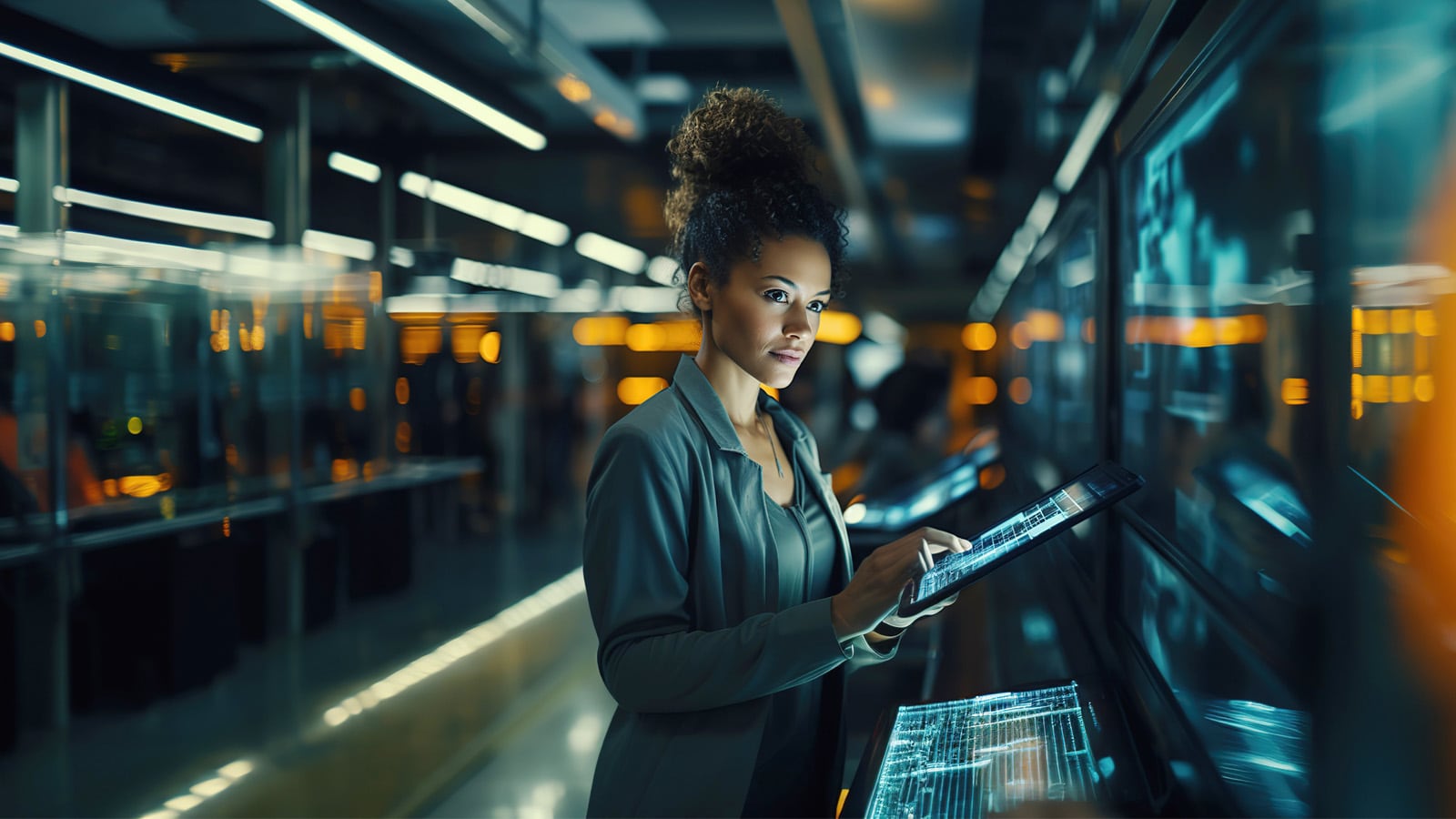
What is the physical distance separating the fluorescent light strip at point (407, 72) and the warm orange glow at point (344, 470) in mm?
2972

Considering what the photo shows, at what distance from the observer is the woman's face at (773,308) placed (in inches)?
50.3

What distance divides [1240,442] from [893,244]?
1271cm

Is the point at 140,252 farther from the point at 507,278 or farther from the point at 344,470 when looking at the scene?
the point at 507,278

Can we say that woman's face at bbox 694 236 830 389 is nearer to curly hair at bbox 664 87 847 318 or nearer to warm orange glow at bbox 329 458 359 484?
curly hair at bbox 664 87 847 318

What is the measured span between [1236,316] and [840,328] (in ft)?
61.9

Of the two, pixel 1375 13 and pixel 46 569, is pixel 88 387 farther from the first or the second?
pixel 1375 13

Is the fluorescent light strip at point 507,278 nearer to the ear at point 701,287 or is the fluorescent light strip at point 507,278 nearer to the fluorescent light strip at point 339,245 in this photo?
the fluorescent light strip at point 339,245

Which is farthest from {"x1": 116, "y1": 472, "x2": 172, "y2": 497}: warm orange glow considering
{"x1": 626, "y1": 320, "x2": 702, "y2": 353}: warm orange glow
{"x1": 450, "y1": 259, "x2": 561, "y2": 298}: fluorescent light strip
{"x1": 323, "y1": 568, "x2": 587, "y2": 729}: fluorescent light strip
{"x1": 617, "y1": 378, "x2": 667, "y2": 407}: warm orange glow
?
{"x1": 626, "y1": 320, "x2": 702, "y2": 353}: warm orange glow

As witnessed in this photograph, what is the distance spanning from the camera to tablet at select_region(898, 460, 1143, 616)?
935 mm

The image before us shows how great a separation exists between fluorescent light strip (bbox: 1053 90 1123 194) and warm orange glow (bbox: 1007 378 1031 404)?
154 inches

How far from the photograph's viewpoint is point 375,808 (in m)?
3.28

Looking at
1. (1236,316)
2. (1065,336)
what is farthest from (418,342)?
(1236,316)

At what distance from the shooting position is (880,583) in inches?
41.6

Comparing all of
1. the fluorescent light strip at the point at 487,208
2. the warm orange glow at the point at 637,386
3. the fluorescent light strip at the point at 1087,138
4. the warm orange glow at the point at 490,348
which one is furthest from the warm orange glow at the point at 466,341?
the fluorescent light strip at the point at 1087,138
